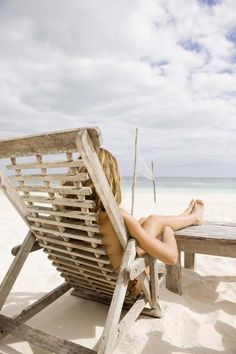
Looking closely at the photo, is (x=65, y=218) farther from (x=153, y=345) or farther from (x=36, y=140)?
(x=153, y=345)

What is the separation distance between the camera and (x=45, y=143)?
184cm

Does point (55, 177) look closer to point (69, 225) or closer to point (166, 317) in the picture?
point (69, 225)

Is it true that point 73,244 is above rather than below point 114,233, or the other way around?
below

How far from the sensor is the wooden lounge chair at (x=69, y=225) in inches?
72.9

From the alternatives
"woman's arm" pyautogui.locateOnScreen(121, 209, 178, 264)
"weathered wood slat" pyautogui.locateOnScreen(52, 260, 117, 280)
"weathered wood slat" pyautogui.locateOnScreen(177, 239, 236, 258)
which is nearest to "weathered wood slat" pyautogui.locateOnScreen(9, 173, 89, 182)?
"woman's arm" pyautogui.locateOnScreen(121, 209, 178, 264)

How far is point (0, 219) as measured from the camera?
824 cm

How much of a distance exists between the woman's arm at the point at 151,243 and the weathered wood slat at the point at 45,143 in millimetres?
679

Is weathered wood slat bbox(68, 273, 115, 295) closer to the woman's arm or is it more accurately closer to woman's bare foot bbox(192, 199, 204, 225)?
the woman's arm

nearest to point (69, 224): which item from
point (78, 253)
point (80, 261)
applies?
point (78, 253)

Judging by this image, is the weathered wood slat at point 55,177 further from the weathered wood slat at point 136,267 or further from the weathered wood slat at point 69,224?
the weathered wood slat at point 136,267

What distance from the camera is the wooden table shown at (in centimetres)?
283

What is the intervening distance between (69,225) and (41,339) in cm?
88

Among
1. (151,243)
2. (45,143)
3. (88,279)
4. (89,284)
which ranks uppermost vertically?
(45,143)

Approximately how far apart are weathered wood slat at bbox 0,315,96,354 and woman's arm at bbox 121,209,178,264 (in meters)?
0.79
